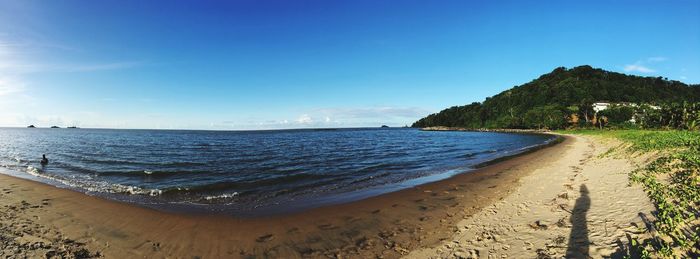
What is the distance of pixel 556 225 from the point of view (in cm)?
870

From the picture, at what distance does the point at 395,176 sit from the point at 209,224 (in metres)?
13.9

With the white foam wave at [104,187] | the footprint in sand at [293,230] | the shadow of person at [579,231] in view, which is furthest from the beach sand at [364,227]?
the white foam wave at [104,187]

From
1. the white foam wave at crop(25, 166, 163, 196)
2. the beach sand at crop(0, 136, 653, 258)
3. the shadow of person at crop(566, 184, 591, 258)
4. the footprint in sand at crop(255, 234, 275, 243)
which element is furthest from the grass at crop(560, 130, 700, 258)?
the white foam wave at crop(25, 166, 163, 196)

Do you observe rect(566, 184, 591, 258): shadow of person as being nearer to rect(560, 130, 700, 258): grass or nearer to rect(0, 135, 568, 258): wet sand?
rect(560, 130, 700, 258): grass

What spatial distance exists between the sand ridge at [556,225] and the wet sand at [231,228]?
0.66 m

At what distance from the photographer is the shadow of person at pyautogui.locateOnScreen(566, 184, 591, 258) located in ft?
22.2

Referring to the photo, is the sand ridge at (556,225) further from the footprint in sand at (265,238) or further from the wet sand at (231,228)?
the footprint in sand at (265,238)

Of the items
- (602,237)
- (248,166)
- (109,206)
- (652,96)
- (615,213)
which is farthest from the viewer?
(652,96)

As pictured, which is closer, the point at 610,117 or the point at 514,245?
the point at 514,245

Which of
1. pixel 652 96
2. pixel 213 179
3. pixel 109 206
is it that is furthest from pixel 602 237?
pixel 652 96

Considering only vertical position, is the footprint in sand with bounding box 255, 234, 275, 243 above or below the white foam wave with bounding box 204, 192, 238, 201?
below

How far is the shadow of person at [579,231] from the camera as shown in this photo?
22.2 feet

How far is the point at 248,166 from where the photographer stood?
1065 inches

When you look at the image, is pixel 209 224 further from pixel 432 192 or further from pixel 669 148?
pixel 669 148
